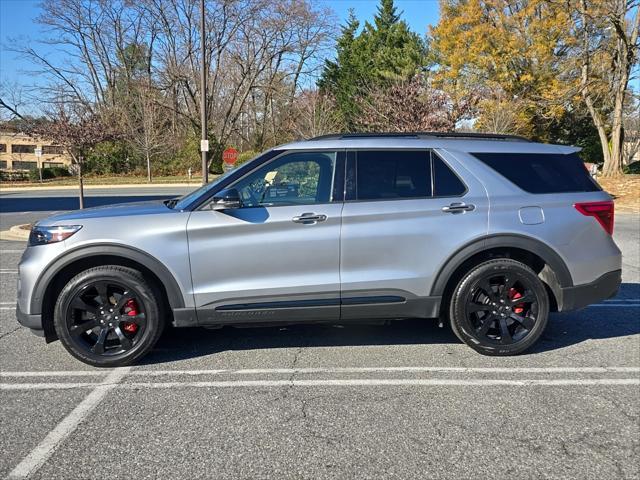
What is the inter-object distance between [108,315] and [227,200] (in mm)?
1304

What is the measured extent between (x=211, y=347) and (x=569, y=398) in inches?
111

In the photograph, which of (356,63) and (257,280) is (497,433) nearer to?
(257,280)

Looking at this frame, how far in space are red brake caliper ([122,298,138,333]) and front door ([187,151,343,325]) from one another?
501 mm

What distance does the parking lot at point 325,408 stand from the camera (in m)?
2.73

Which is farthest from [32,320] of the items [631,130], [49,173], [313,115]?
[631,130]

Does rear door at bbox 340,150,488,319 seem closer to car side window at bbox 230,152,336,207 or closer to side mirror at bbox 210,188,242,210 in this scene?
car side window at bbox 230,152,336,207

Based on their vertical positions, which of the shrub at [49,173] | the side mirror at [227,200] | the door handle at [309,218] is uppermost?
the shrub at [49,173]

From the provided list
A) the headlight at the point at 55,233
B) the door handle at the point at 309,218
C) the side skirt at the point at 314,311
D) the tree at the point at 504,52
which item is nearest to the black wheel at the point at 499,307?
the side skirt at the point at 314,311

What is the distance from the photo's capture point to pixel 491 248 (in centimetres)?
414

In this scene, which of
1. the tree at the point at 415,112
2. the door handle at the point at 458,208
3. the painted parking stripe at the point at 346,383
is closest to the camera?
the painted parking stripe at the point at 346,383

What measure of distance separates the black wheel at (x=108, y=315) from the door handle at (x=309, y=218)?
126 centimetres

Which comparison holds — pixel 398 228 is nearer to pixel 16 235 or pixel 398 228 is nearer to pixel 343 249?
pixel 343 249

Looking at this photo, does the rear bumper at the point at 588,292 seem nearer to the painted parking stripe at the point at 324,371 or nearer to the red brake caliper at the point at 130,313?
the painted parking stripe at the point at 324,371

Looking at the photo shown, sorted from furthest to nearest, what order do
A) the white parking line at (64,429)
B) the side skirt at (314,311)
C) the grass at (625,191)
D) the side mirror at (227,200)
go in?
the grass at (625,191) < the side skirt at (314,311) < the side mirror at (227,200) < the white parking line at (64,429)
